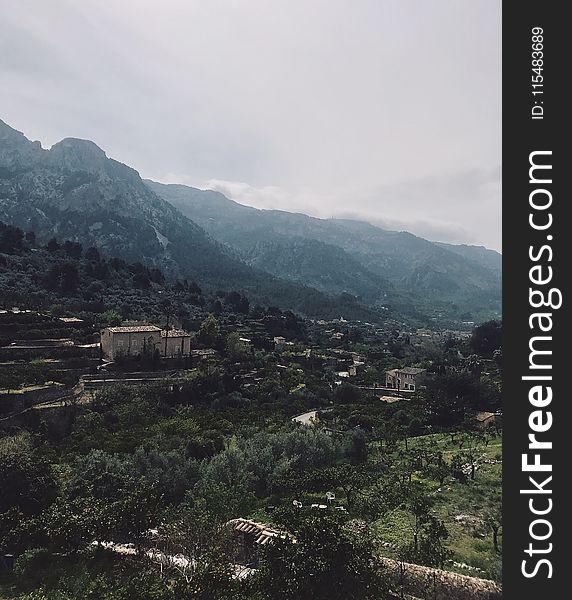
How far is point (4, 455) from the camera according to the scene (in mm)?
16906

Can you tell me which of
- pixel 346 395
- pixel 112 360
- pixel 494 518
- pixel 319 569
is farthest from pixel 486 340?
pixel 319 569

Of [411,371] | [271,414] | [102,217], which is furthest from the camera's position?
[102,217]

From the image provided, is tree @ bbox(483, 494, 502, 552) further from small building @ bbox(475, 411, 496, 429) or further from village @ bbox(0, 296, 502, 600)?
small building @ bbox(475, 411, 496, 429)

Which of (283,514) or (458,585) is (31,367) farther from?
(458,585)

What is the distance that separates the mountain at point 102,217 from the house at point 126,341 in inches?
3148

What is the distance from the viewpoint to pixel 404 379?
52500mm

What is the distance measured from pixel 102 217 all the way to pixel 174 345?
105 m

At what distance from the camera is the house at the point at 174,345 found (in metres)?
42.2

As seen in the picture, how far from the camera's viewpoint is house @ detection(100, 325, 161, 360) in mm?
39031

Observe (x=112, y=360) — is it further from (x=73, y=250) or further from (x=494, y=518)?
(x=73, y=250)

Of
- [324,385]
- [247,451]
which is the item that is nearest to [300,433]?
[247,451]

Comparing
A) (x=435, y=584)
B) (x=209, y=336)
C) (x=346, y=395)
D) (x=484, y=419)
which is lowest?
(x=484, y=419)

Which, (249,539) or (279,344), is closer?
(249,539)

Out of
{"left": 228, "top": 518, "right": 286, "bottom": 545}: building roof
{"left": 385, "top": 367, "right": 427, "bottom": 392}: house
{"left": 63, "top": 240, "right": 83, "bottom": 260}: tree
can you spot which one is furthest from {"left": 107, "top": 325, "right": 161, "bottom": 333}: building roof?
{"left": 63, "top": 240, "right": 83, "bottom": 260}: tree
